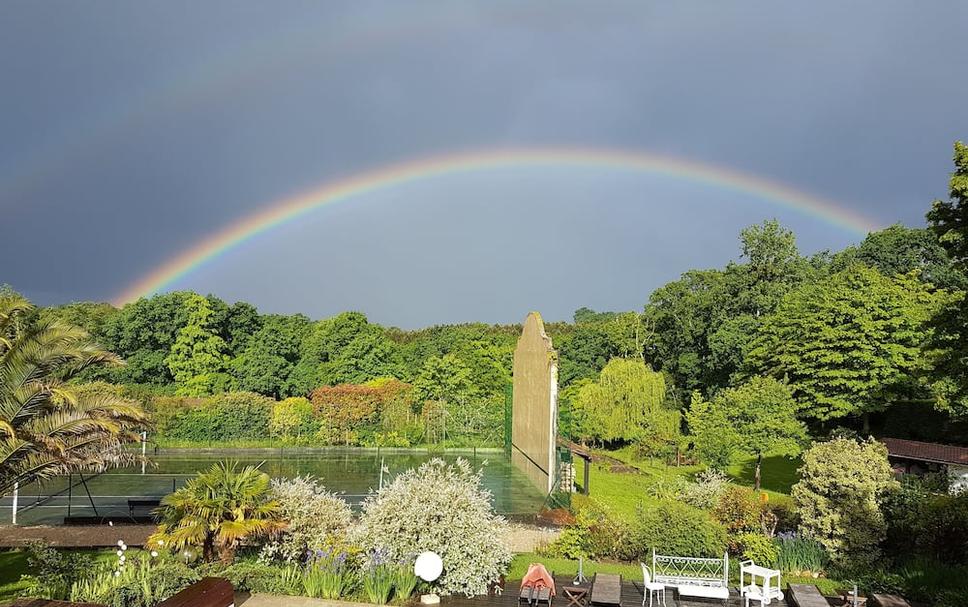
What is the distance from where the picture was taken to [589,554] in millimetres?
13961

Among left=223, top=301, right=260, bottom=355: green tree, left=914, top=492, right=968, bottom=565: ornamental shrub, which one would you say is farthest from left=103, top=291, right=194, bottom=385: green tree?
left=914, top=492, right=968, bottom=565: ornamental shrub

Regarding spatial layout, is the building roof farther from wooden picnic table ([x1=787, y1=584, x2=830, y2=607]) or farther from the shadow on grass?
wooden picnic table ([x1=787, y1=584, x2=830, y2=607])

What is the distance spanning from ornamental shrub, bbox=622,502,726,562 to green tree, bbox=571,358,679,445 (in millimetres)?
24398

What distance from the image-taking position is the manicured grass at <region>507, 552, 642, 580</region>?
40.9 feet

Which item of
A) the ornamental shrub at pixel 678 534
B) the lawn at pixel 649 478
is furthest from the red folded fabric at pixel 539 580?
the lawn at pixel 649 478

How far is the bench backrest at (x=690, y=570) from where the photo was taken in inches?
431

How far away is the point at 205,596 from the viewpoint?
8531 millimetres

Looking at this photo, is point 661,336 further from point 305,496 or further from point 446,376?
point 305,496

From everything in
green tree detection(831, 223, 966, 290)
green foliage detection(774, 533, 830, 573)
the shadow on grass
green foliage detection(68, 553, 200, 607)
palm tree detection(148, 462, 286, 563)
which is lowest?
the shadow on grass

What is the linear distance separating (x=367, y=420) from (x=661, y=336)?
22.9 m

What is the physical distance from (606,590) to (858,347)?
20.7 metres

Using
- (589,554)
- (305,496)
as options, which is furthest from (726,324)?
(305,496)

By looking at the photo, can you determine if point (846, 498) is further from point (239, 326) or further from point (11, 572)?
point (239, 326)

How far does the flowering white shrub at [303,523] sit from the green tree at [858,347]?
21.2m
